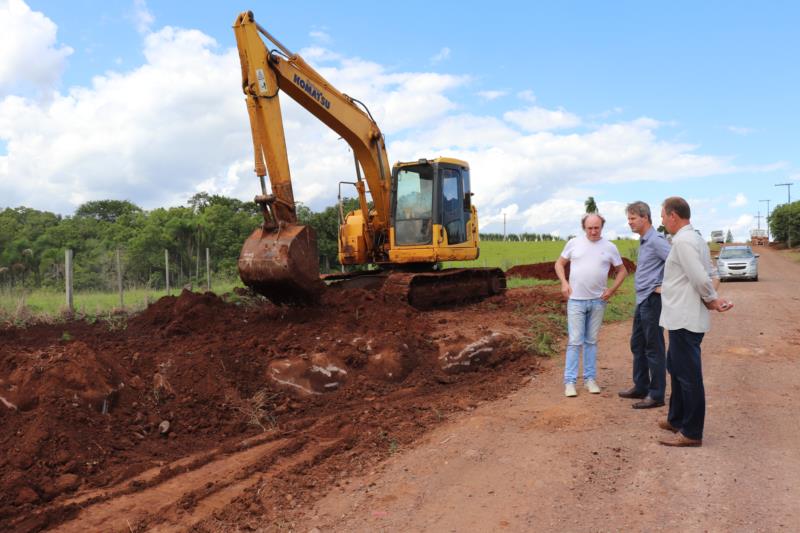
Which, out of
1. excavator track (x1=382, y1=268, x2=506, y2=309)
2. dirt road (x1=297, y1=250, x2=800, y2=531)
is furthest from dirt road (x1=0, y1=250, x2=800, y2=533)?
excavator track (x1=382, y1=268, x2=506, y2=309)

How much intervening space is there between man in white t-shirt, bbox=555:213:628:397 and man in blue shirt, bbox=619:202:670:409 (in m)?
0.31

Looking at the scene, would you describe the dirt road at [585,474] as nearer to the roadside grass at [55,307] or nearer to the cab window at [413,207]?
the cab window at [413,207]

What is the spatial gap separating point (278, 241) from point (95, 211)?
50.8 metres

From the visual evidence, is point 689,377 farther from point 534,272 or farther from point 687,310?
point 534,272

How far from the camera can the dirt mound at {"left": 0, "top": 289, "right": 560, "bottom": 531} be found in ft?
17.2

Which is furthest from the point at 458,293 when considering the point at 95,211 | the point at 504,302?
the point at 95,211

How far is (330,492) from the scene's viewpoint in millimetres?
4613

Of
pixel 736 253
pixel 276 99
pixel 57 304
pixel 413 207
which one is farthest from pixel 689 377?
pixel 736 253

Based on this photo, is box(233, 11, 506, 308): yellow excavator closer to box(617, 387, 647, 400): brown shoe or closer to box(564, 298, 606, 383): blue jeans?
box(564, 298, 606, 383): blue jeans

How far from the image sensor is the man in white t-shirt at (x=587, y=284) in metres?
6.61

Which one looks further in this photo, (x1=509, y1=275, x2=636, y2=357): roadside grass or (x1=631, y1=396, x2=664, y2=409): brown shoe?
(x1=509, y1=275, x2=636, y2=357): roadside grass

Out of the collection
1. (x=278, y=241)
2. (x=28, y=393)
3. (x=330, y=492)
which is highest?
(x=278, y=241)

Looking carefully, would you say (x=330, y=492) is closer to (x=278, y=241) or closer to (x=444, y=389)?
(x=444, y=389)

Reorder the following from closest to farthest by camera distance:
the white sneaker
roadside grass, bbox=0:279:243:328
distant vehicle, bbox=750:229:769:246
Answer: the white sneaker
roadside grass, bbox=0:279:243:328
distant vehicle, bbox=750:229:769:246
